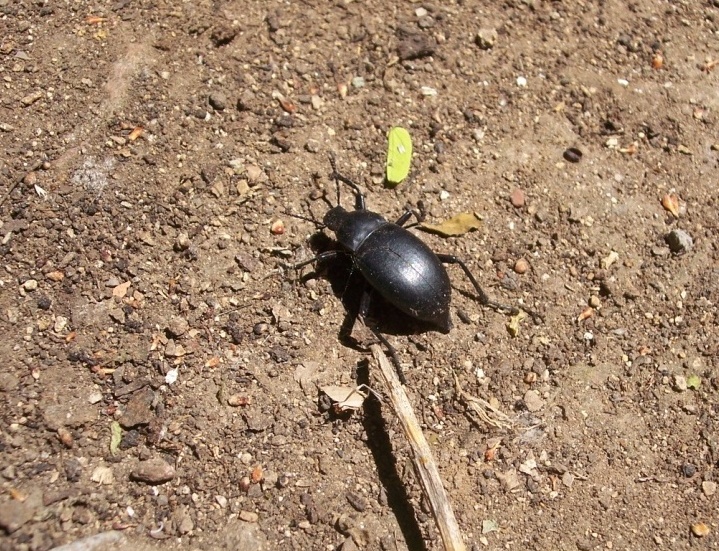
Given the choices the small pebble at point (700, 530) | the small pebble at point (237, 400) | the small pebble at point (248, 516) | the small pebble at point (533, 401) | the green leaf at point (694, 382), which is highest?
the green leaf at point (694, 382)

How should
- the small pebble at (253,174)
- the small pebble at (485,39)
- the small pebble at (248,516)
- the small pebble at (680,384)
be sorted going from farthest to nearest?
the small pebble at (485,39) < the small pebble at (253,174) < the small pebble at (680,384) < the small pebble at (248,516)

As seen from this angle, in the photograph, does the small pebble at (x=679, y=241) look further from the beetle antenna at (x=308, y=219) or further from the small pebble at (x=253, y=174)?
the small pebble at (x=253, y=174)

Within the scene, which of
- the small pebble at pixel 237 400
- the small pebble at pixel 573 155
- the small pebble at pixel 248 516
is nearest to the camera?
the small pebble at pixel 248 516

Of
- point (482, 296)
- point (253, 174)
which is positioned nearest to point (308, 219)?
point (253, 174)

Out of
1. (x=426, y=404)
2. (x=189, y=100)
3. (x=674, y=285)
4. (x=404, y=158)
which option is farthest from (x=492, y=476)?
(x=189, y=100)

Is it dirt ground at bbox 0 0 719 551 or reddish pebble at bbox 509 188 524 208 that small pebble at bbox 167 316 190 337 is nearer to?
dirt ground at bbox 0 0 719 551

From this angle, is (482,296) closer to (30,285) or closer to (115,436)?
(115,436)

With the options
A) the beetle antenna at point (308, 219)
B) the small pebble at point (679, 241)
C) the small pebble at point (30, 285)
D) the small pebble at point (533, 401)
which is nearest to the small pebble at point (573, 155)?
the small pebble at point (679, 241)
